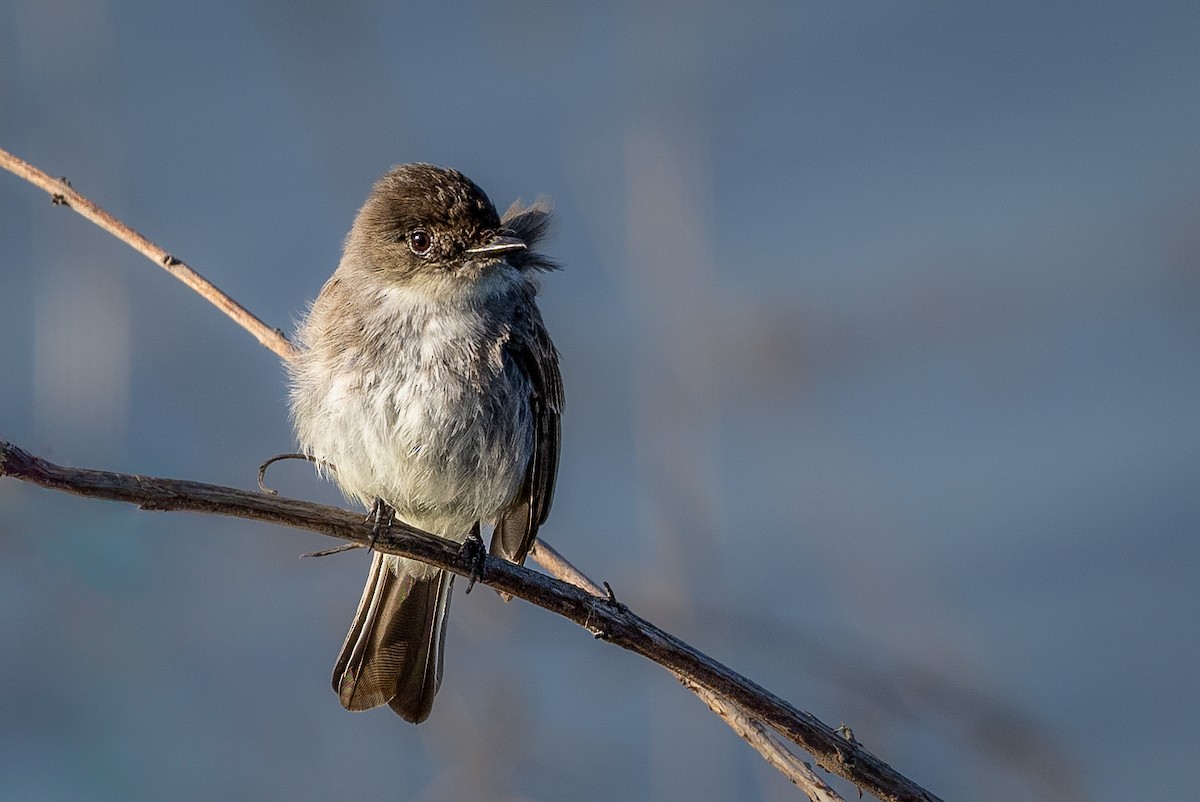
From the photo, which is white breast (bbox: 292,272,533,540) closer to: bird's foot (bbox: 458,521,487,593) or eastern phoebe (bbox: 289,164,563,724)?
eastern phoebe (bbox: 289,164,563,724)

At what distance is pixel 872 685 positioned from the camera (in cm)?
310

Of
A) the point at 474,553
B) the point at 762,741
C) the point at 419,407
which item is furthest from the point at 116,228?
the point at 762,741

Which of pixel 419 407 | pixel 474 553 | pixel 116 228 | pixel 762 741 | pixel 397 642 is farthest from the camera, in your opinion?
pixel 397 642

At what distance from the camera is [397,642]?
3461mm

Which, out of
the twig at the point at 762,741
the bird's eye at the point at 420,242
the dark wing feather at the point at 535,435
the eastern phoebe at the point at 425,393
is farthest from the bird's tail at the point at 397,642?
the bird's eye at the point at 420,242

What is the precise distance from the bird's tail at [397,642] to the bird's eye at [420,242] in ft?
2.80

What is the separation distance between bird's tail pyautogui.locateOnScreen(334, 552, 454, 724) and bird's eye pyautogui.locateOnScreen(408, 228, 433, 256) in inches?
33.6

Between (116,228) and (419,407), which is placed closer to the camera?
(116,228)

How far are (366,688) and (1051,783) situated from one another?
1673mm

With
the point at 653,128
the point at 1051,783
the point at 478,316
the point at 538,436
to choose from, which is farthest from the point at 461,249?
the point at 1051,783

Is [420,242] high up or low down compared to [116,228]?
up

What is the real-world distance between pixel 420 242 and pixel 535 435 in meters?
0.60

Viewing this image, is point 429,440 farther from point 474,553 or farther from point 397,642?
point 397,642

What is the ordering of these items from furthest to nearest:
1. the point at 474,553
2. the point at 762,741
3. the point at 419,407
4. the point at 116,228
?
the point at 419,407, the point at 474,553, the point at 116,228, the point at 762,741
